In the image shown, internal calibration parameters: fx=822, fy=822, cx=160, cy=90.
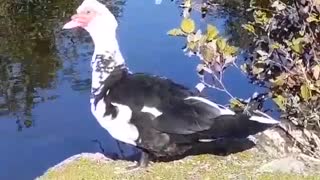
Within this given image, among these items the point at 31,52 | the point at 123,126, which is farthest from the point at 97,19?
the point at 31,52

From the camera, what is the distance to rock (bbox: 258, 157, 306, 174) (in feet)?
15.8

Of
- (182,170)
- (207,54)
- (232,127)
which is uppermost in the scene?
(207,54)

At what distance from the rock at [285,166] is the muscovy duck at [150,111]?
0.30 metres

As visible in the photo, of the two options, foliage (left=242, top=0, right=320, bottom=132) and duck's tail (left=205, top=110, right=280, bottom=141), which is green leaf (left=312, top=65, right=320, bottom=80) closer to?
foliage (left=242, top=0, right=320, bottom=132)

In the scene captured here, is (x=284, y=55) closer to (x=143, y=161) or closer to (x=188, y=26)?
(x=188, y=26)

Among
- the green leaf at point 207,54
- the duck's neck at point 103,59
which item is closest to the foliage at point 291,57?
the green leaf at point 207,54

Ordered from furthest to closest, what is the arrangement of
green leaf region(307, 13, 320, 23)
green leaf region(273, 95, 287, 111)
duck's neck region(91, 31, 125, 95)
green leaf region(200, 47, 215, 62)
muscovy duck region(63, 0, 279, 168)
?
duck's neck region(91, 31, 125, 95), green leaf region(273, 95, 287, 111), green leaf region(200, 47, 215, 62), muscovy duck region(63, 0, 279, 168), green leaf region(307, 13, 320, 23)

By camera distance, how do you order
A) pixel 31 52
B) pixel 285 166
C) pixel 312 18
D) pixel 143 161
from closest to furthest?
pixel 312 18 → pixel 285 166 → pixel 143 161 → pixel 31 52

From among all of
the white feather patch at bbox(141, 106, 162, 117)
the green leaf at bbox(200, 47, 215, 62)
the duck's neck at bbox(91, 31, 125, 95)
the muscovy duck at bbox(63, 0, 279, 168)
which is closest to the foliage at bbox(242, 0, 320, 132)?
the muscovy duck at bbox(63, 0, 279, 168)

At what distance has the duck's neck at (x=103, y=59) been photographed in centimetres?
503

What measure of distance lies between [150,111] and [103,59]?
0.55m

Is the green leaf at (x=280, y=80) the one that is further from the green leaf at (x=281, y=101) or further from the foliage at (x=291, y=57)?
the green leaf at (x=281, y=101)

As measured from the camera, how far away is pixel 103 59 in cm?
508

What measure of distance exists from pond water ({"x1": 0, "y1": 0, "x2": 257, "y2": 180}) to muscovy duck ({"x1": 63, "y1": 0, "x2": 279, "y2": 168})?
1.60m
